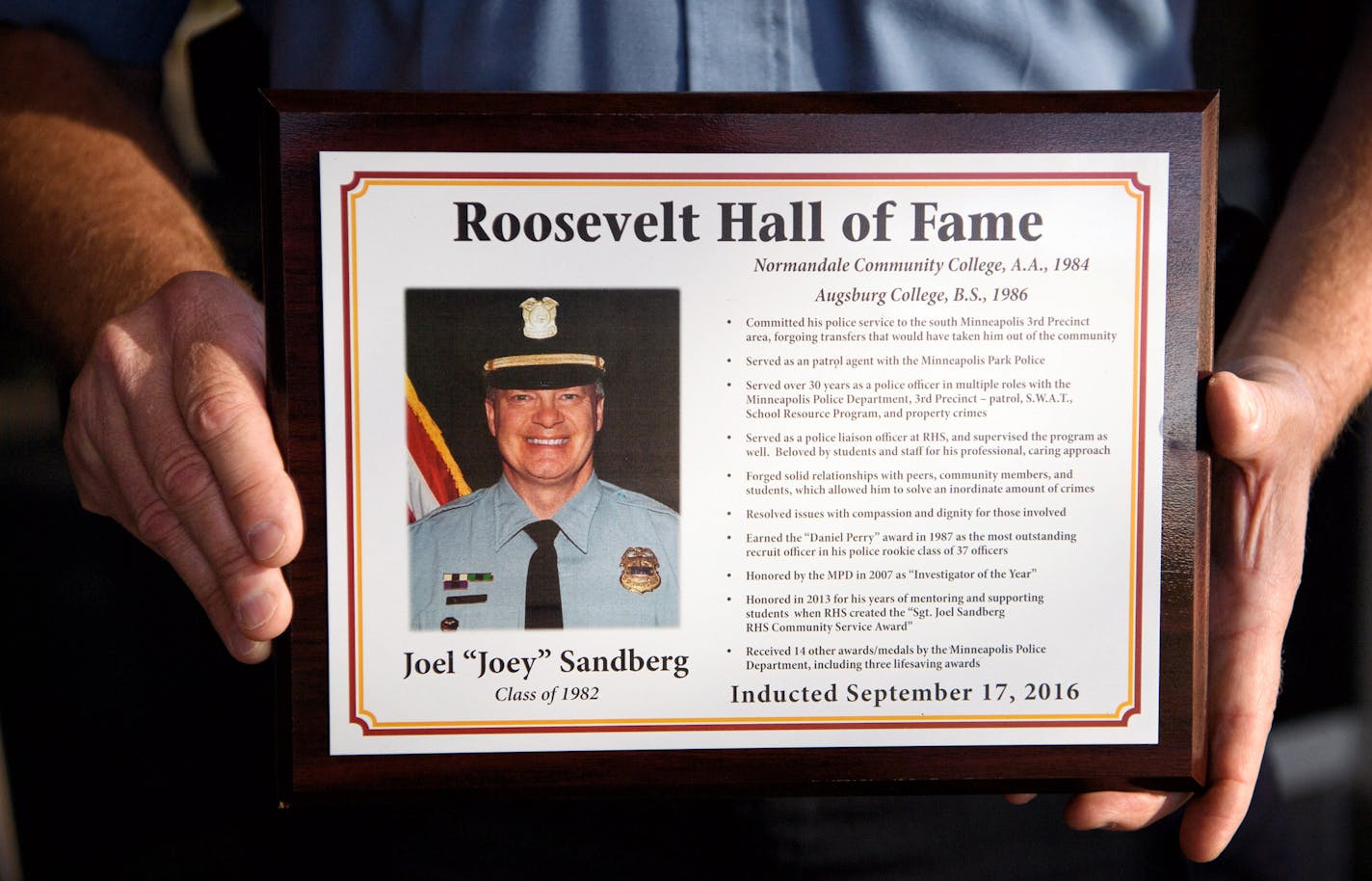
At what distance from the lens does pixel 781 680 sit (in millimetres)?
577

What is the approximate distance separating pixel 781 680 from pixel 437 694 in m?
0.22

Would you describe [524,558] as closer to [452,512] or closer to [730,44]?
[452,512]

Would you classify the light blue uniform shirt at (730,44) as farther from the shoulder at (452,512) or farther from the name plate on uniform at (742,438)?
the shoulder at (452,512)

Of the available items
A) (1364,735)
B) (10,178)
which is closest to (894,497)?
(10,178)

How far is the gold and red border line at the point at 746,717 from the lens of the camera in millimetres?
539

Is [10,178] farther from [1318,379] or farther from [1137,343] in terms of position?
[1318,379]

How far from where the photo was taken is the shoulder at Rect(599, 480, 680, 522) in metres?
0.57

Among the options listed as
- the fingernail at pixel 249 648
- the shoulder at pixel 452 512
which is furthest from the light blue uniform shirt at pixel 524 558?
the fingernail at pixel 249 648

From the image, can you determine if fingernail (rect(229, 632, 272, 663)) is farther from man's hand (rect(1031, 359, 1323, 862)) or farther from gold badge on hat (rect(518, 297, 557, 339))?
man's hand (rect(1031, 359, 1323, 862))

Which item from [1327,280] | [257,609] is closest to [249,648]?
[257,609]

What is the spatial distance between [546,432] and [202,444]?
0.20 meters

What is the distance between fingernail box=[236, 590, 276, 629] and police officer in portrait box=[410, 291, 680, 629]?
82 mm

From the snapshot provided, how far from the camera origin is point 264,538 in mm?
529

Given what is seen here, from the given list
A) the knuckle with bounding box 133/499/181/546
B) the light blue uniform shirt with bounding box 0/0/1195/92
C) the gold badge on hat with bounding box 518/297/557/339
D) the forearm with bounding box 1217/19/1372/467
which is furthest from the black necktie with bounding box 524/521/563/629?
the forearm with bounding box 1217/19/1372/467
